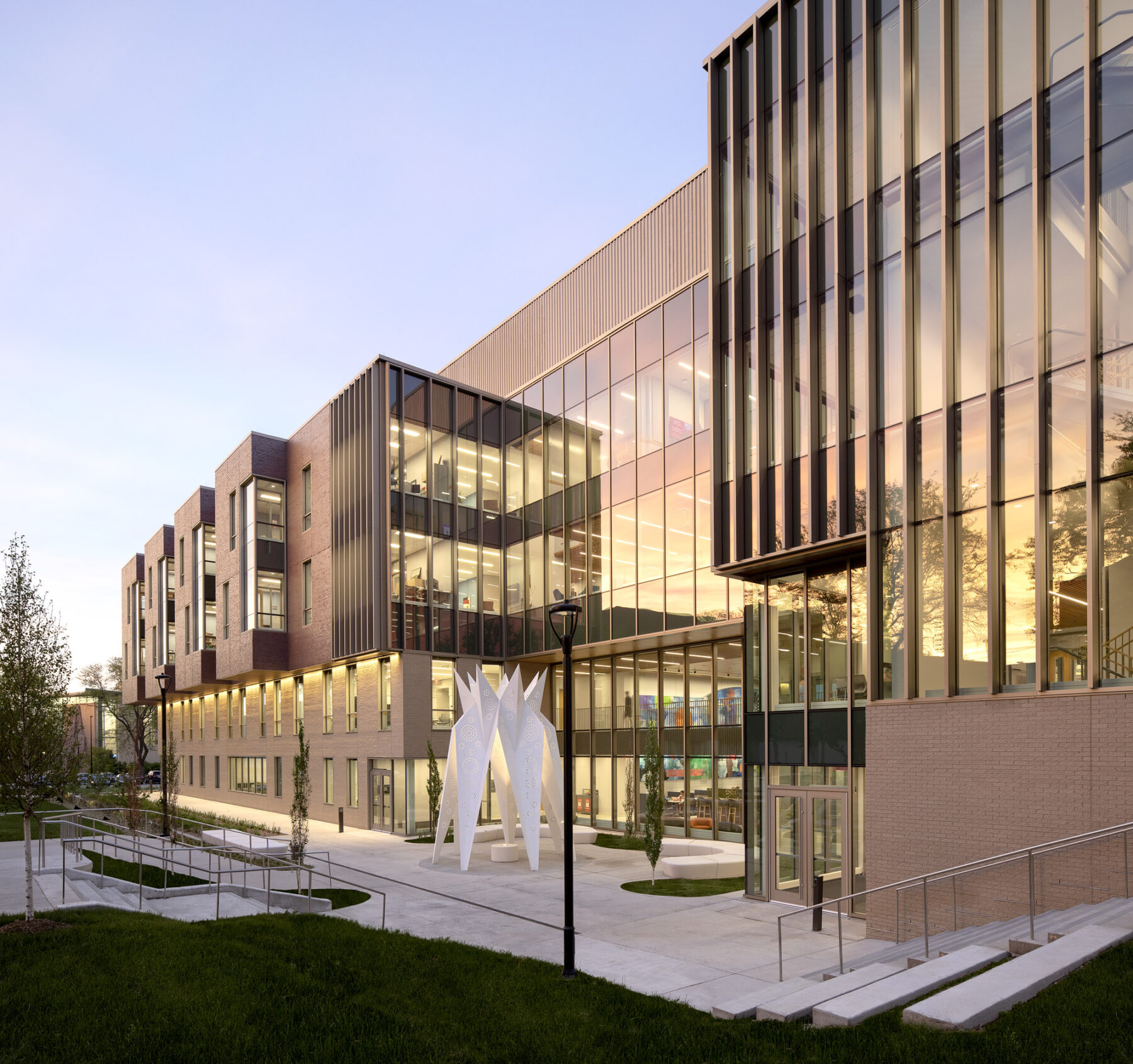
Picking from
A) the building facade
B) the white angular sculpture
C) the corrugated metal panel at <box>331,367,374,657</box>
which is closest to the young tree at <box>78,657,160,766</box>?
the corrugated metal panel at <box>331,367,374,657</box>

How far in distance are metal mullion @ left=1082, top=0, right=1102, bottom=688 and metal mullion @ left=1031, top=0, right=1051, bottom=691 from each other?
67cm

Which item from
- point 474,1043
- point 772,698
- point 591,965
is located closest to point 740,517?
point 772,698

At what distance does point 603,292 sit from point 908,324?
724 inches

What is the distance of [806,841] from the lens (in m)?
19.6

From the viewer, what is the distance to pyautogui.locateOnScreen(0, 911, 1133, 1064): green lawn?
901 cm

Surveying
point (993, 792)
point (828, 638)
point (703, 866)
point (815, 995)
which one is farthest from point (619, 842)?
point (815, 995)

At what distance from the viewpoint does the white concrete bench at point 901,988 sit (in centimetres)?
1004

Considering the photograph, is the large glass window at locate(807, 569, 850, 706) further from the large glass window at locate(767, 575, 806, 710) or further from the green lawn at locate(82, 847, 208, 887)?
the green lawn at locate(82, 847, 208, 887)

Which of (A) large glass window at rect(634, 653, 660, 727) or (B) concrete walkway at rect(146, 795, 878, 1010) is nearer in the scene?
(B) concrete walkway at rect(146, 795, 878, 1010)

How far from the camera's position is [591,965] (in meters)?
15.0

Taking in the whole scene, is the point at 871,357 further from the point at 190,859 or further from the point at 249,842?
the point at 249,842

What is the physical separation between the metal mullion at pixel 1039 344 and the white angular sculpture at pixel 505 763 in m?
13.6

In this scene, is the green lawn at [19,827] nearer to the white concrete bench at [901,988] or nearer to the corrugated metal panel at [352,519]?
the corrugated metal panel at [352,519]

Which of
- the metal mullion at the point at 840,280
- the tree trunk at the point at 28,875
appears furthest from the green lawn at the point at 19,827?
the metal mullion at the point at 840,280
